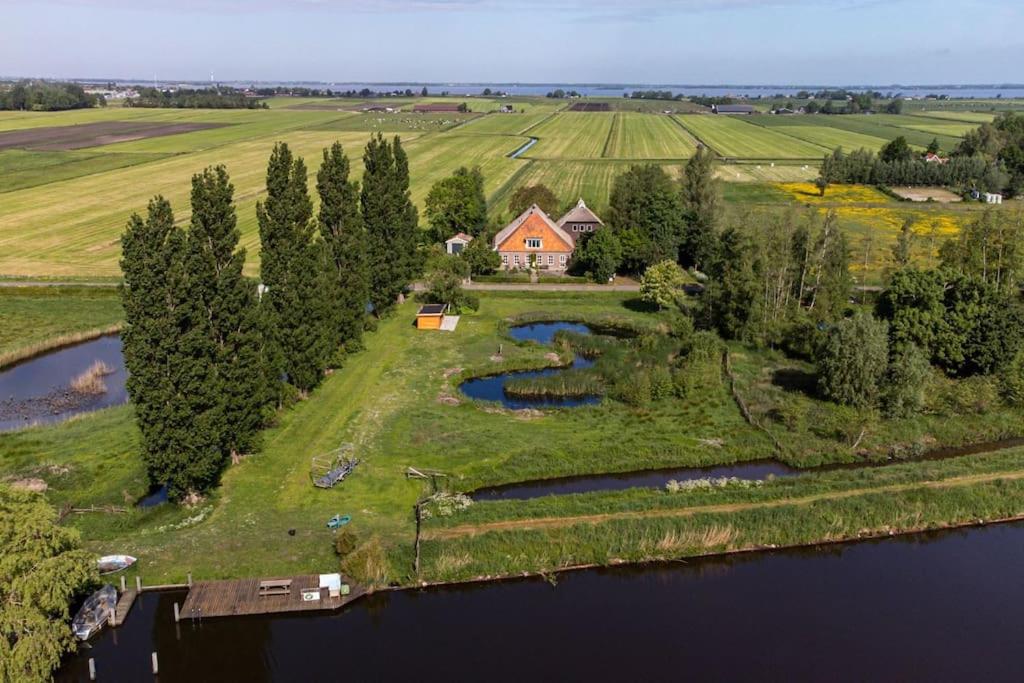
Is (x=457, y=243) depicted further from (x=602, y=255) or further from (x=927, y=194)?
(x=927, y=194)

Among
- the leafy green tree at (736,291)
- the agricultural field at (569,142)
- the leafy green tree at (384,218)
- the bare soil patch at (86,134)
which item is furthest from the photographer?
the agricultural field at (569,142)

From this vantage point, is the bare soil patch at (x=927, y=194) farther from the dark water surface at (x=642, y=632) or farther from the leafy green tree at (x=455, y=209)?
the dark water surface at (x=642, y=632)

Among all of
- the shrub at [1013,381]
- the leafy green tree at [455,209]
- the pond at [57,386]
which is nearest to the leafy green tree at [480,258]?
the leafy green tree at [455,209]

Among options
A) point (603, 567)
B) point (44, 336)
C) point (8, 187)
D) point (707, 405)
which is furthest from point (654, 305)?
point (8, 187)

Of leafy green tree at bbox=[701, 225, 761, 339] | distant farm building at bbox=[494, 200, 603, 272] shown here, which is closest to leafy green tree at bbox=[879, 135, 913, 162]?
distant farm building at bbox=[494, 200, 603, 272]

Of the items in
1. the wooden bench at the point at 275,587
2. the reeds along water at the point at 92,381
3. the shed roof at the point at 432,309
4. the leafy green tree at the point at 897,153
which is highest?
the leafy green tree at the point at 897,153

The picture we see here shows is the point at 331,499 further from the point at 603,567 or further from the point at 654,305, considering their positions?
the point at 654,305
